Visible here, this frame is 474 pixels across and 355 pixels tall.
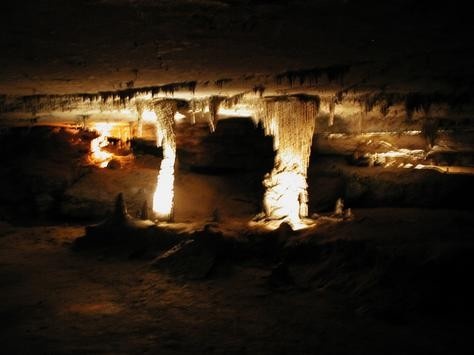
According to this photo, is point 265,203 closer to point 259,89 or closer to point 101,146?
point 259,89

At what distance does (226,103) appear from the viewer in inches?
393

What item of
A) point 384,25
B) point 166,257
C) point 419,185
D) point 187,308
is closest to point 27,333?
point 187,308

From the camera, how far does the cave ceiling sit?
4375 millimetres

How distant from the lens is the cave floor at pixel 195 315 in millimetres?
4418

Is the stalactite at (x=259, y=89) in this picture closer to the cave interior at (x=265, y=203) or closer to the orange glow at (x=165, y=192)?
the cave interior at (x=265, y=203)

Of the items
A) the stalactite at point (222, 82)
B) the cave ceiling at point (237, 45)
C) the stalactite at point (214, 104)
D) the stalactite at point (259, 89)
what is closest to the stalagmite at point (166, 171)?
Answer: the stalactite at point (214, 104)

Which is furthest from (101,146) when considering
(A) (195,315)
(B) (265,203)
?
(A) (195,315)

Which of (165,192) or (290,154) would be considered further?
(165,192)

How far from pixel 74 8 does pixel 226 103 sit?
19.2 ft

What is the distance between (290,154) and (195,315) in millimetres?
5264

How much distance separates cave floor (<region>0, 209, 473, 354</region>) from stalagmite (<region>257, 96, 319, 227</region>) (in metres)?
1.88

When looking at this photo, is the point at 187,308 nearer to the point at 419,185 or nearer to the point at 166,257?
the point at 166,257

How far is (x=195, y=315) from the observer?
17.6 feet

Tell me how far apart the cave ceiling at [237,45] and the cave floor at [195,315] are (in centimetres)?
287
